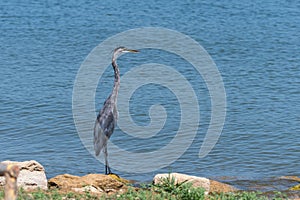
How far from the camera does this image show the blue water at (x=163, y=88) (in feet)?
36.7

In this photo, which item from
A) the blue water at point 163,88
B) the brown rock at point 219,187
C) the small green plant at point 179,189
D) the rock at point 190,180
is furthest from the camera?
the blue water at point 163,88

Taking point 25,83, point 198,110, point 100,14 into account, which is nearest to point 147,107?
point 198,110

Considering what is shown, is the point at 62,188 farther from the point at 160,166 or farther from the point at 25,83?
the point at 25,83

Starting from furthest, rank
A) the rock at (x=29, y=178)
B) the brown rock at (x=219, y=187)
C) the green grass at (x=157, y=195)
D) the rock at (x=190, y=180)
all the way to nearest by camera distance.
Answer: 1. the brown rock at (x=219, y=187)
2. the rock at (x=190, y=180)
3. the rock at (x=29, y=178)
4. the green grass at (x=157, y=195)

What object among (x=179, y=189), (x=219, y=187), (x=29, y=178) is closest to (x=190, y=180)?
(x=179, y=189)

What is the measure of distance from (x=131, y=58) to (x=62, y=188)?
8246 millimetres

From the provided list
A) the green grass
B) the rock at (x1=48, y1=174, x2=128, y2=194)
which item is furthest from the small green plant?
the rock at (x1=48, y1=174, x2=128, y2=194)

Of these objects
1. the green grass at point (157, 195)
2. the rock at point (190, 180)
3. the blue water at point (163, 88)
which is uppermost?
the blue water at point (163, 88)

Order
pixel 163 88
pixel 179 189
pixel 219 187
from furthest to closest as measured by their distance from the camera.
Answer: pixel 163 88, pixel 219 187, pixel 179 189

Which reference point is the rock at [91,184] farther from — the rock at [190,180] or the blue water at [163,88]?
the blue water at [163,88]

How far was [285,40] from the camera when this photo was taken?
58.5 ft

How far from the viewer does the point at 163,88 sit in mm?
14367

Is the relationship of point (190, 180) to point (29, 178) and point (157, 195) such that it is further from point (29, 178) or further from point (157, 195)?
point (29, 178)

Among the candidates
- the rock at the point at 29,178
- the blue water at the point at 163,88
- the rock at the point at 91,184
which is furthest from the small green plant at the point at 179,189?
the blue water at the point at 163,88
